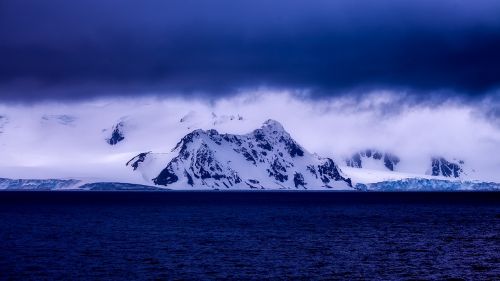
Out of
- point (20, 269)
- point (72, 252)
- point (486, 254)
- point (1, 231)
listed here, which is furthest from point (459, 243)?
point (1, 231)

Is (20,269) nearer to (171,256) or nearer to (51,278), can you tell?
(51,278)

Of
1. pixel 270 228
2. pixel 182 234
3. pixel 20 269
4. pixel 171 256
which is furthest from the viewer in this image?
pixel 270 228

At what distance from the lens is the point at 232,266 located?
247 ft

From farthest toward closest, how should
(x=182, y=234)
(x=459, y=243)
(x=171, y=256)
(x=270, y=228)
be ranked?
(x=270, y=228) < (x=182, y=234) < (x=459, y=243) < (x=171, y=256)

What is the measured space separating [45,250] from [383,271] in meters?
42.4

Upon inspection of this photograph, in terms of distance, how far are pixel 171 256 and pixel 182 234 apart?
30642 mm

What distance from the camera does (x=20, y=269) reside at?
234 ft

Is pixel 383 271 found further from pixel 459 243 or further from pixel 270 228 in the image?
pixel 270 228

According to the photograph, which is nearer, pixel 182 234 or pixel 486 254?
pixel 486 254

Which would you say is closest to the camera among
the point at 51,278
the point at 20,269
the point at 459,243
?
the point at 51,278

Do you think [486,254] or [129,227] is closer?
[486,254]

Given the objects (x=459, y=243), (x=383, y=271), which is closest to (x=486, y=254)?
(x=459, y=243)

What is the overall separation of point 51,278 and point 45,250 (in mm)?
22554

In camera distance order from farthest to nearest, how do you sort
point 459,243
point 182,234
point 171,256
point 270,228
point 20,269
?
1. point 270,228
2. point 182,234
3. point 459,243
4. point 171,256
5. point 20,269
